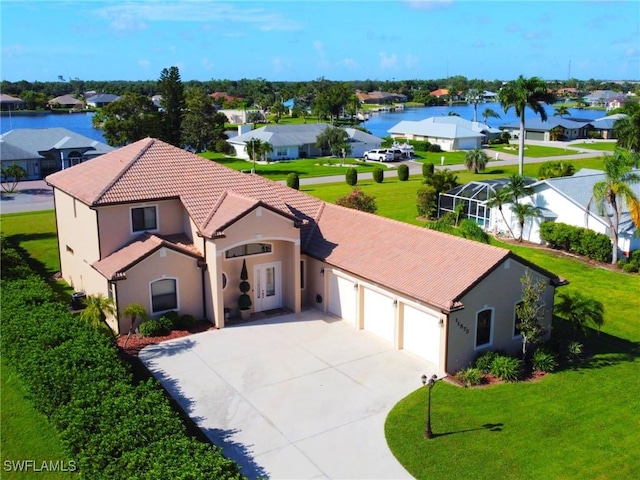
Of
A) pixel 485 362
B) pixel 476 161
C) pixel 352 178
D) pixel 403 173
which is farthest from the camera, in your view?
pixel 476 161

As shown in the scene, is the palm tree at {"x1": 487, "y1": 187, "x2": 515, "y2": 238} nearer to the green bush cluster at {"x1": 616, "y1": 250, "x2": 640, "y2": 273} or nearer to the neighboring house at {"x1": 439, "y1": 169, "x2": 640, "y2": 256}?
the neighboring house at {"x1": 439, "y1": 169, "x2": 640, "y2": 256}

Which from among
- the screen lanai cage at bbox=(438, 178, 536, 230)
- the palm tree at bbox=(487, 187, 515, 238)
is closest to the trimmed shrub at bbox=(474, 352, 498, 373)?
the palm tree at bbox=(487, 187, 515, 238)

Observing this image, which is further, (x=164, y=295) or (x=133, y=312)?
(x=164, y=295)

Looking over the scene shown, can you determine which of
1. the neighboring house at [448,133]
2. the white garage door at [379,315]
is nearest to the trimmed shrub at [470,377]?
the white garage door at [379,315]

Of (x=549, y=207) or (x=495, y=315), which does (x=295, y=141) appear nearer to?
(x=549, y=207)

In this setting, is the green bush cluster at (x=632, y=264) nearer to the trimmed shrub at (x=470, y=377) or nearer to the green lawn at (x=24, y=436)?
the trimmed shrub at (x=470, y=377)

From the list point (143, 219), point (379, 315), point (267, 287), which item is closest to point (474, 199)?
point (267, 287)
